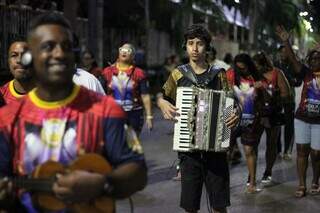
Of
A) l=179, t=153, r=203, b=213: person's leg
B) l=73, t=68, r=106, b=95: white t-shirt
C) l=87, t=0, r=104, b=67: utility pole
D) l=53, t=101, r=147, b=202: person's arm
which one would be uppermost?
l=87, t=0, r=104, b=67: utility pole

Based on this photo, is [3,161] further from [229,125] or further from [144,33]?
[144,33]

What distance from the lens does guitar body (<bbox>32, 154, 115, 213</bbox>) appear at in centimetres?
252

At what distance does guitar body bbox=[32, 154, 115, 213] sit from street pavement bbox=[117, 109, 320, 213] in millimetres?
4099

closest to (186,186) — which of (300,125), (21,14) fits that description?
(300,125)

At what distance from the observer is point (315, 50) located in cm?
725

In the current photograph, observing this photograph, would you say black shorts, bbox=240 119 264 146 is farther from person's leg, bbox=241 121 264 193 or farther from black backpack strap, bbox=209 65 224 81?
black backpack strap, bbox=209 65 224 81

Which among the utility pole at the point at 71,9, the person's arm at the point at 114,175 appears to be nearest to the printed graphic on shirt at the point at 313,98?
the person's arm at the point at 114,175

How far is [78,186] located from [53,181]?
0.13 m

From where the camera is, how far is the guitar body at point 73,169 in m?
2.52

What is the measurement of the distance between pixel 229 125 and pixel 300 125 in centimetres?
248

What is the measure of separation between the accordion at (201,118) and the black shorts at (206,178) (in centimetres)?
10

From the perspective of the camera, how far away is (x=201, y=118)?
5.09 m

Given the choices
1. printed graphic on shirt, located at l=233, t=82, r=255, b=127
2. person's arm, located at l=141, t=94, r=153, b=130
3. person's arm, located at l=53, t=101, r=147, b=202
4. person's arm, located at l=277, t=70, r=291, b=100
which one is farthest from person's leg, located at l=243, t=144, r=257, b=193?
person's arm, located at l=53, t=101, r=147, b=202

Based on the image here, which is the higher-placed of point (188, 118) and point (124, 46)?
point (124, 46)
